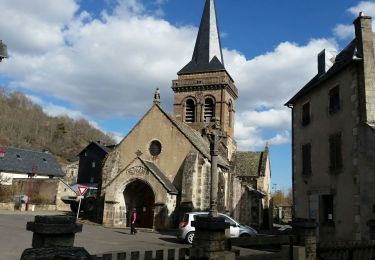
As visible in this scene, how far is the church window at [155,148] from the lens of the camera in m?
25.8

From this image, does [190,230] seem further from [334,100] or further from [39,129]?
[39,129]

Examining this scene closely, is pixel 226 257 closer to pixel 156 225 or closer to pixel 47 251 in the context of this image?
pixel 47 251

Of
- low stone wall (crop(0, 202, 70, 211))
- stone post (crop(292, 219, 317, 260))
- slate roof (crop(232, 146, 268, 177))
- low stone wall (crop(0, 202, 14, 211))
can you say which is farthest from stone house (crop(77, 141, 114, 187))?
stone post (crop(292, 219, 317, 260))

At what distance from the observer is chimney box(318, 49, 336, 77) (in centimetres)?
1921

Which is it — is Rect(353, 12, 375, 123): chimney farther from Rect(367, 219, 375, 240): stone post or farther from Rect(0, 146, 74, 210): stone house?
Rect(0, 146, 74, 210): stone house

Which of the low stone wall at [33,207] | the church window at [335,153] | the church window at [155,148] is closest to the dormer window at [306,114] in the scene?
the church window at [335,153]

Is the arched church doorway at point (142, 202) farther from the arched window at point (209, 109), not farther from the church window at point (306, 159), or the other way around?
the arched window at point (209, 109)

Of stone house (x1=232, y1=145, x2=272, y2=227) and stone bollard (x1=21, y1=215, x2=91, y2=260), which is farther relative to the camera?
stone house (x1=232, y1=145, x2=272, y2=227)

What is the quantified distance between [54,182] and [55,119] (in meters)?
66.3

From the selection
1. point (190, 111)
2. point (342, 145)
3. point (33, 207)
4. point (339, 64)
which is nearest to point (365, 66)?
point (339, 64)

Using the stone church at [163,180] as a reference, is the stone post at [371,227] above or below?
below

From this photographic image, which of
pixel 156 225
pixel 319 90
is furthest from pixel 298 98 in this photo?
pixel 156 225

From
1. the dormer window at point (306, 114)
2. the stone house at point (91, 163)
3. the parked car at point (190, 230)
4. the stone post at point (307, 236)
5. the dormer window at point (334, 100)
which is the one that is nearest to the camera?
the stone post at point (307, 236)

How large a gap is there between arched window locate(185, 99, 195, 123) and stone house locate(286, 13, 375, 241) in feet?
65.9
